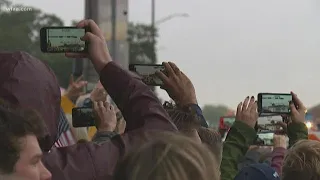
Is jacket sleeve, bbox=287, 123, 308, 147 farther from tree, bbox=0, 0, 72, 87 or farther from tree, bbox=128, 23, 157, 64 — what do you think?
tree, bbox=128, 23, 157, 64

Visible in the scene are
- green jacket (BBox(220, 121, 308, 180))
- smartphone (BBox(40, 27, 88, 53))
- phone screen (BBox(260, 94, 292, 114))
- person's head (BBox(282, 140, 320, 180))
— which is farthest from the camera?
phone screen (BBox(260, 94, 292, 114))

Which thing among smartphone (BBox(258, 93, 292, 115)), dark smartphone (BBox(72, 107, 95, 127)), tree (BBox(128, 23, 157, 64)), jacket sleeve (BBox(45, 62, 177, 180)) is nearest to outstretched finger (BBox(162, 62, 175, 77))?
jacket sleeve (BBox(45, 62, 177, 180))

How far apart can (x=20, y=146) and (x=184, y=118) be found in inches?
48.1

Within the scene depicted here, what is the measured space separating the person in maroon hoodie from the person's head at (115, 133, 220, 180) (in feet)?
0.61

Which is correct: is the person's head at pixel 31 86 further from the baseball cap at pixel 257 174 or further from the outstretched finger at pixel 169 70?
the baseball cap at pixel 257 174

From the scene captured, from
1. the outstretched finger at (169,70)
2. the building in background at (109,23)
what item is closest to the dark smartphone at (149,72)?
the outstretched finger at (169,70)

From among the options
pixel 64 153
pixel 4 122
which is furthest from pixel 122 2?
pixel 4 122

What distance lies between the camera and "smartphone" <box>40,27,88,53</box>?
2.62 m

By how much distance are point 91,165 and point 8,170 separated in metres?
0.54

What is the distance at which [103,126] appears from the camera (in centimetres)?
335

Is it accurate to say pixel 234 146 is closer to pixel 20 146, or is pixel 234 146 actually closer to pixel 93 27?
pixel 93 27

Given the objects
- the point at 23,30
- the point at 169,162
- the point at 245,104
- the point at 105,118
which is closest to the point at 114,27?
the point at 245,104

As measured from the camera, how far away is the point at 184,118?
280 centimetres

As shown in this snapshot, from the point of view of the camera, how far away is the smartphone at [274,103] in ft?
13.6
